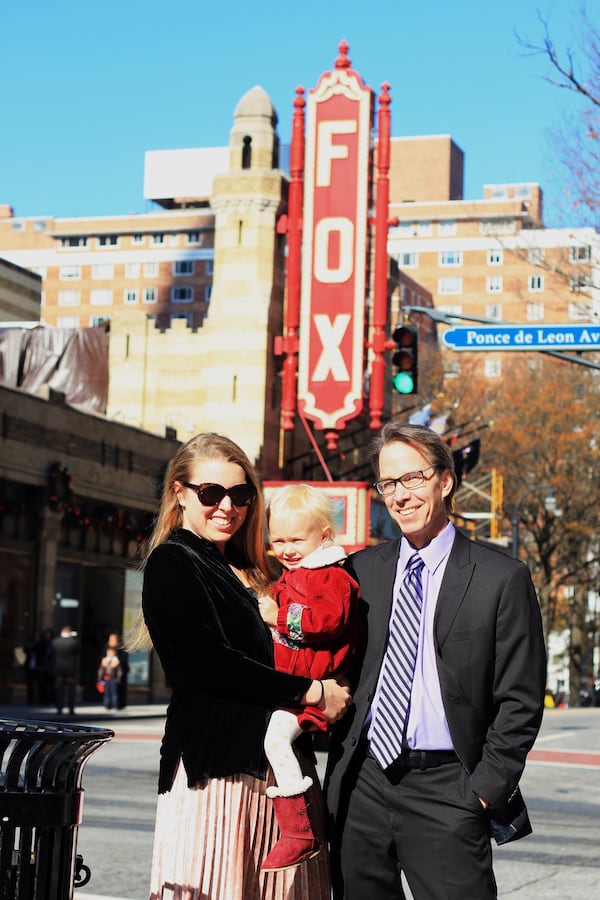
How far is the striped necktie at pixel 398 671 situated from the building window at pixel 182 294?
395ft

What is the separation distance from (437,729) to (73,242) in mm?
132829

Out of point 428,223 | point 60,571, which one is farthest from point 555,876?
point 428,223

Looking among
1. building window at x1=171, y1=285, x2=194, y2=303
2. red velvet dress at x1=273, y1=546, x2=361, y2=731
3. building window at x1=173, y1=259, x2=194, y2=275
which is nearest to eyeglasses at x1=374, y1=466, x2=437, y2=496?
red velvet dress at x1=273, y1=546, x2=361, y2=731

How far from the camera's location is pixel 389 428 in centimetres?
499

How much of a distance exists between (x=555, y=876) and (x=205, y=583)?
6.15 m

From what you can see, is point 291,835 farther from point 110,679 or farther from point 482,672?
point 110,679

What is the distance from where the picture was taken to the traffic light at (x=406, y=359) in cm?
1988

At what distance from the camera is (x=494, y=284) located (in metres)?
123

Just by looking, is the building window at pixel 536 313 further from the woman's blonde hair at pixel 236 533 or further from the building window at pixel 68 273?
the woman's blonde hair at pixel 236 533

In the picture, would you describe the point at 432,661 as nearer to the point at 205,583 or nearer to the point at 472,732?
the point at 472,732

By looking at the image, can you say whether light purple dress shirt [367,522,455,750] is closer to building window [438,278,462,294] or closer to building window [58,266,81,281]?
building window [438,278,462,294]

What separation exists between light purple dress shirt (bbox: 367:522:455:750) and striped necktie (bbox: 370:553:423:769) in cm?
2

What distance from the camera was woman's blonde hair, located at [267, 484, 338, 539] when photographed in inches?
192

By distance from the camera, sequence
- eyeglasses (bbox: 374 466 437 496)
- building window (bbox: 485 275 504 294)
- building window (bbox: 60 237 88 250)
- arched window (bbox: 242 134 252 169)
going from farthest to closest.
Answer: building window (bbox: 60 237 88 250)
building window (bbox: 485 275 504 294)
arched window (bbox: 242 134 252 169)
eyeglasses (bbox: 374 466 437 496)
